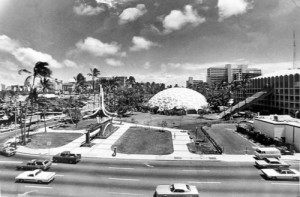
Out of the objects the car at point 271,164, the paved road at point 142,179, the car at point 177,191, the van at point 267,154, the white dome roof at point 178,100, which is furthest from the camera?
the white dome roof at point 178,100

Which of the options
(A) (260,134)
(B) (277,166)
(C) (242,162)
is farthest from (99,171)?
(A) (260,134)

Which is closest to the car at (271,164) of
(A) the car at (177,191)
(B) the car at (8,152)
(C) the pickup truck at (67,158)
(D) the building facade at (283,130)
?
(D) the building facade at (283,130)

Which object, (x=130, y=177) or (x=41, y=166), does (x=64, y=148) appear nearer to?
(x=41, y=166)

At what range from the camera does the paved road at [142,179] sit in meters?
20.7

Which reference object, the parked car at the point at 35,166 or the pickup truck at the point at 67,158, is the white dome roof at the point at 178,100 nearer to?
the pickup truck at the point at 67,158

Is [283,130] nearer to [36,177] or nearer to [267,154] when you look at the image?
[267,154]

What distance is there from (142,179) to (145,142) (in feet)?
60.9

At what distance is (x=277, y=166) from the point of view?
89.2 ft

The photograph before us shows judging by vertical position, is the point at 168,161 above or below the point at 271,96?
below

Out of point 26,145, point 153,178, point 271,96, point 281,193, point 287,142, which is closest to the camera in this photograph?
point 281,193

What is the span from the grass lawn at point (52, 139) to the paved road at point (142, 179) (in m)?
9.62

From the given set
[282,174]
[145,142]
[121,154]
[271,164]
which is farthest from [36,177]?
[271,164]

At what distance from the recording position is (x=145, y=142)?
4262cm

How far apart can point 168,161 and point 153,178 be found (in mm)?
6999
